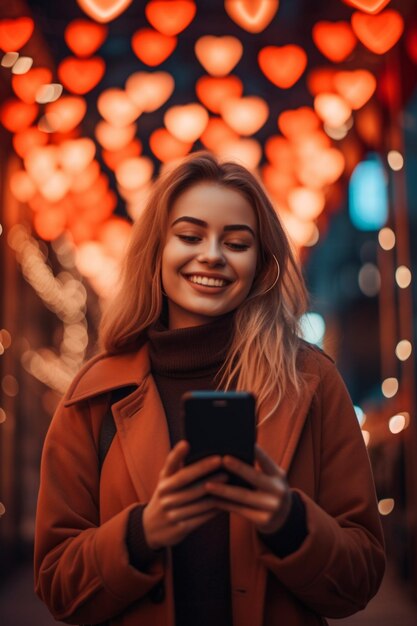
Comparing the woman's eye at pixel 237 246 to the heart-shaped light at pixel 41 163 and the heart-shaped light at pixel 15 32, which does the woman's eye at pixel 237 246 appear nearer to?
the heart-shaped light at pixel 15 32

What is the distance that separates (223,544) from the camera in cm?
174

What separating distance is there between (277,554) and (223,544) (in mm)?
165

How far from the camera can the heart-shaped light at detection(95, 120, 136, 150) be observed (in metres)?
7.12

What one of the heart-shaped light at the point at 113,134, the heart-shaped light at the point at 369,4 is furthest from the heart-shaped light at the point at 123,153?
the heart-shaped light at the point at 369,4

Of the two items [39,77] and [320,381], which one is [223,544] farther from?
[39,77]

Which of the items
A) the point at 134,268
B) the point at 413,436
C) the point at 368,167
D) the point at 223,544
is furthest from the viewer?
the point at 368,167

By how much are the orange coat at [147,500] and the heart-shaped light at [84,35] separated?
14.3 ft

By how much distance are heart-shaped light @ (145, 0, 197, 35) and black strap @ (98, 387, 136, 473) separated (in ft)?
13.5

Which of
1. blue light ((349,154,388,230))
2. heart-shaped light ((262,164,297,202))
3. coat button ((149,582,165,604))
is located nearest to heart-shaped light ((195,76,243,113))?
blue light ((349,154,388,230))

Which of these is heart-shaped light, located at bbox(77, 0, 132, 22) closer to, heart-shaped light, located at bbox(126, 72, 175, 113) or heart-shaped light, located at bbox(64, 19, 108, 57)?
heart-shaped light, located at bbox(64, 19, 108, 57)

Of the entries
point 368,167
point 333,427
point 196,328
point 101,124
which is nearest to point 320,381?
point 333,427

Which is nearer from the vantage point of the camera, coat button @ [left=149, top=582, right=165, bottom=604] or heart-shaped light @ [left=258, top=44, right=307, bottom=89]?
coat button @ [left=149, top=582, right=165, bottom=604]

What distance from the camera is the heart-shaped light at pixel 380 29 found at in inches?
190

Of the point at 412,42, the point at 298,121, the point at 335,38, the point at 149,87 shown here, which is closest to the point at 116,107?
the point at 149,87
